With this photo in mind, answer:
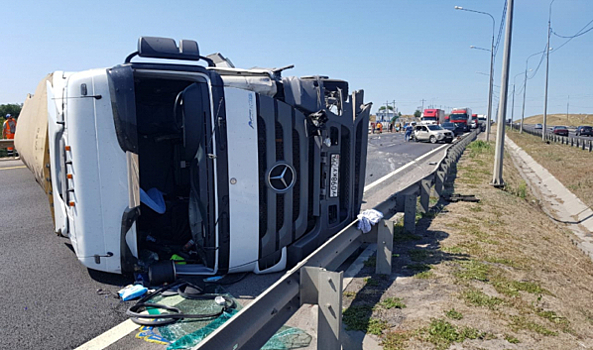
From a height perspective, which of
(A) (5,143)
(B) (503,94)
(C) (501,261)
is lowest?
(C) (501,261)

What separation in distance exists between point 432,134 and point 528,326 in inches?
1377

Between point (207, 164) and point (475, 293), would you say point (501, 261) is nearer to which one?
point (475, 293)

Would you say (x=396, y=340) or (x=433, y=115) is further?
(x=433, y=115)

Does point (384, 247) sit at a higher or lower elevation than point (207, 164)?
lower

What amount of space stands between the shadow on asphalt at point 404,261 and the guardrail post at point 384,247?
0.08 metres

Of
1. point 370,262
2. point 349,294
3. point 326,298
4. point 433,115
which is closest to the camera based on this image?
point 326,298

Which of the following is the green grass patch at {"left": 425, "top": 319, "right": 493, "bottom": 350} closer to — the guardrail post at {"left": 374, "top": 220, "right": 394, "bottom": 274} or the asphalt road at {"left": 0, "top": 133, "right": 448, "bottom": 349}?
the guardrail post at {"left": 374, "top": 220, "right": 394, "bottom": 274}

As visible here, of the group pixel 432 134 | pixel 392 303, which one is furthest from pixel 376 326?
pixel 432 134

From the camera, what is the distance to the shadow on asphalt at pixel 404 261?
408 centimetres

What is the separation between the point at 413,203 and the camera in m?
6.60

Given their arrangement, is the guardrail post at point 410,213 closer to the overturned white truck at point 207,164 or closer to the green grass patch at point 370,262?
the green grass patch at point 370,262

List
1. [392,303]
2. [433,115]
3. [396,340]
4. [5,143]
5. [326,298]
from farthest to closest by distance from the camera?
1. [433,115]
2. [5,143]
3. [392,303]
4. [396,340]
5. [326,298]

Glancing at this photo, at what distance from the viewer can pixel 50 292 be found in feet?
14.3

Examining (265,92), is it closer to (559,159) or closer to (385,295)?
(385,295)
